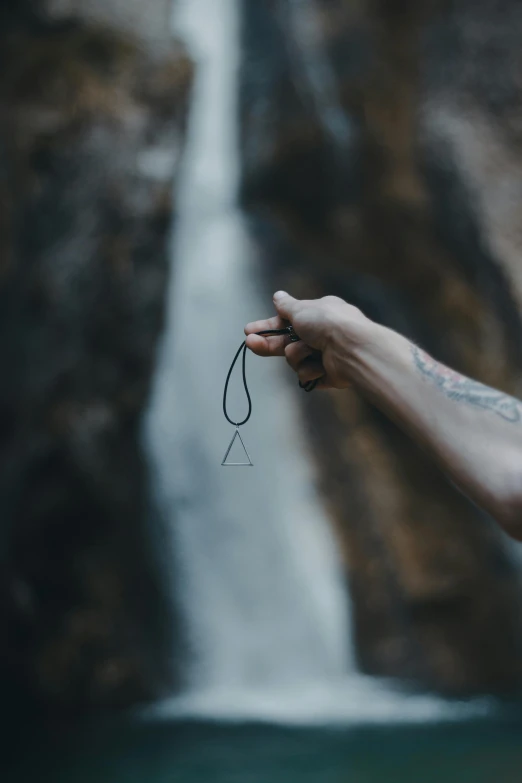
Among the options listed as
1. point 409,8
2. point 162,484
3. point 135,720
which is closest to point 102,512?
point 162,484

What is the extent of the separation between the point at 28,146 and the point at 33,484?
6.39 feet

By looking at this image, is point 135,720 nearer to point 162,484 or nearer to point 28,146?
point 162,484

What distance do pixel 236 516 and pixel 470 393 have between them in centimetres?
397

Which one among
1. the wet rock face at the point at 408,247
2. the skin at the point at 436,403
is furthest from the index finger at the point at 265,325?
the wet rock face at the point at 408,247

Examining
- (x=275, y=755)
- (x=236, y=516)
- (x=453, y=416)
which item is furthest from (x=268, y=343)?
(x=236, y=516)

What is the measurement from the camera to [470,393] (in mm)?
939

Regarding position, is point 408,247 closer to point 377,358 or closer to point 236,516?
point 236,516

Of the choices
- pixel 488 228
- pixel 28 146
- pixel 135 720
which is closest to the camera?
pixel 135 720

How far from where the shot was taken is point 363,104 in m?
5.29

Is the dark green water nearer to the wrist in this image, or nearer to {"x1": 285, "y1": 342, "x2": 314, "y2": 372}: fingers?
{"x1": 285, "y1": 342, "x2": 314, "y2": 372}: fingers

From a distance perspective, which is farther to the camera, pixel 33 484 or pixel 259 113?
pixel 259 113

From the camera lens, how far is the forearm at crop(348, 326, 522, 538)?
2.77 ft

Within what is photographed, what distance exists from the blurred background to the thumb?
127 inches

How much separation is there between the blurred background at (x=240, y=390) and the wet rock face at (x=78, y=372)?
0.04ft
